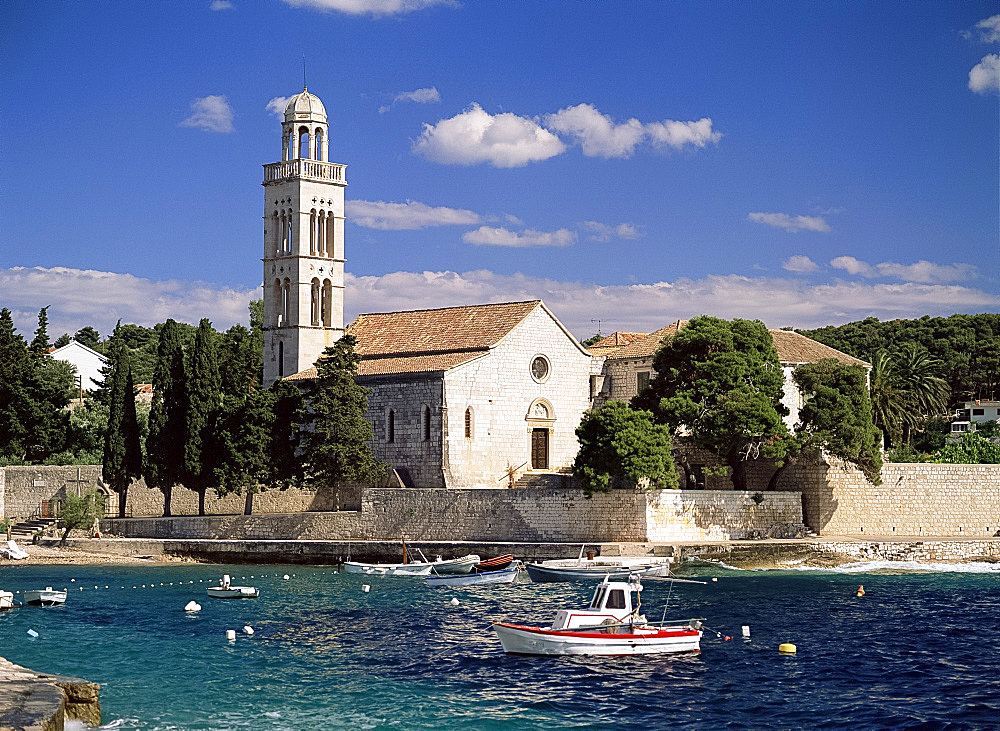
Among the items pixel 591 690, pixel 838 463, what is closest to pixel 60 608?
pixel 591 690

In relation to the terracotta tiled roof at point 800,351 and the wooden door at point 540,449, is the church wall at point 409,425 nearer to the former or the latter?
the wooden door at point 540,449

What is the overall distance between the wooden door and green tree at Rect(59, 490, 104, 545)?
17634 millimetres

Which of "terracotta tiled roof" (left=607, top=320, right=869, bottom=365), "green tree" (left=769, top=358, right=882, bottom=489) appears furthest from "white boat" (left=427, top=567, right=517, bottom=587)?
"terracotta tiled roof" (left=607, top=320, right=869, bottom=365)

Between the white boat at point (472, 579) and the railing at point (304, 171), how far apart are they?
22481 mm

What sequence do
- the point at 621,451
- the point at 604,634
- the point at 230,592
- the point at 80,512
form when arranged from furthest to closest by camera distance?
the point at 80,512, the point at 621,451, the point at 230,592, the point at 604,634

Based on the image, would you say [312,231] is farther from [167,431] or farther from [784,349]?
[784,349]

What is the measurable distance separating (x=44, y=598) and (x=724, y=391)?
24.6m

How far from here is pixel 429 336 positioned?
178ft

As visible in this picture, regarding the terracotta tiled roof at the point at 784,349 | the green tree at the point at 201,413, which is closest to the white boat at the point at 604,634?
the green tree at the point at 201,413

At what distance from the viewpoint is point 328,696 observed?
23.5 m

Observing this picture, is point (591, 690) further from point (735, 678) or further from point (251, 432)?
point (251, 432)

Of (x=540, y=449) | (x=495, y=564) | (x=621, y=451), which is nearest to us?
(x=495, y=564)

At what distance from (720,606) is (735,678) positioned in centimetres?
896

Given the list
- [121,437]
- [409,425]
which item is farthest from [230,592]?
[121,437]
